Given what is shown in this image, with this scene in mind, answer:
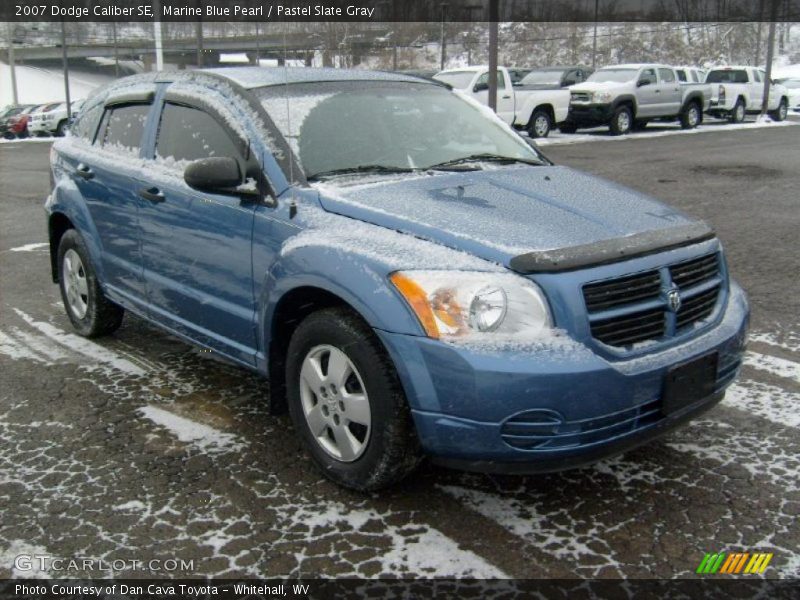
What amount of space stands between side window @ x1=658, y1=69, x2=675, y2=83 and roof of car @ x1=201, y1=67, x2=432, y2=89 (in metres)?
21.2

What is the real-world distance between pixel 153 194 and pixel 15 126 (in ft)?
105

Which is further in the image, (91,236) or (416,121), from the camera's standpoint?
(91,236)

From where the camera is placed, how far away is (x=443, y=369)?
2.78m

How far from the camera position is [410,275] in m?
2.90

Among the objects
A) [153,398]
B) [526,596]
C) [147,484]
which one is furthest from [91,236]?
[526,596]

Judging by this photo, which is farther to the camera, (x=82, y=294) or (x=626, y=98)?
(x=626, y=98)

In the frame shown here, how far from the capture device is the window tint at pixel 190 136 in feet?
12.9

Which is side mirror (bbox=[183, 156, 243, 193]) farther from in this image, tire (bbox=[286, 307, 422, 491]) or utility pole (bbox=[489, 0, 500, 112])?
utility pole (bbox=[489, 0, 500, 112])

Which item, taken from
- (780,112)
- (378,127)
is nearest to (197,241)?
(378,127)

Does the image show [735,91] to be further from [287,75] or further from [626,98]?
[287,75]

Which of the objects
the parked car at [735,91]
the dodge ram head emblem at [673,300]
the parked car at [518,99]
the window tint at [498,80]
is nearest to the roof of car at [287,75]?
the dodge ram head emblem at [673,300]

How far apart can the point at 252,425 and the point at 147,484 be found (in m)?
0.70

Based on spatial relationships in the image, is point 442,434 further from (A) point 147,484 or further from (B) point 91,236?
(B) point 91,236

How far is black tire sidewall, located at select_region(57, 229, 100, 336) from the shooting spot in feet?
16.7
